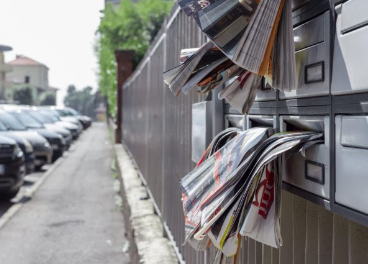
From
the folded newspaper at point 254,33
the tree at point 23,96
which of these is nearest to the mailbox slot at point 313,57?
the folded newspaper at point 254,33

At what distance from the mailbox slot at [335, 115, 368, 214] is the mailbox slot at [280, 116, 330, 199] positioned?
0.08m

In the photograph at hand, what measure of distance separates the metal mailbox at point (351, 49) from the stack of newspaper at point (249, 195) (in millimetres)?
241

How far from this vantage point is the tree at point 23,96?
2665 inches

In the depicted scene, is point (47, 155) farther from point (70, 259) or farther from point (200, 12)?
point (200, 12)

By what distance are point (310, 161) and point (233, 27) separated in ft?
1.52

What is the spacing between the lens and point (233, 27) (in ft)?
5.78

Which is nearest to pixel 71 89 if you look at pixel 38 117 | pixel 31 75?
pixel 31 75

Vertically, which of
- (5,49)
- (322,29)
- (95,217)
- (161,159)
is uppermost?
(5,49)

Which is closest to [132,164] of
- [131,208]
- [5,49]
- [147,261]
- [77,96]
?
[131,208]

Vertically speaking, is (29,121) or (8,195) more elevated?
(29,121)

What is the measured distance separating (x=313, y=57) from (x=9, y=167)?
928 cm

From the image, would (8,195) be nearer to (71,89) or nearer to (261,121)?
(261,121)

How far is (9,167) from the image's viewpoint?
1031 cm

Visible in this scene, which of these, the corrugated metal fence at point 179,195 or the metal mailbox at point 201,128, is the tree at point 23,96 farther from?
the metal mailbox at point 201,128
